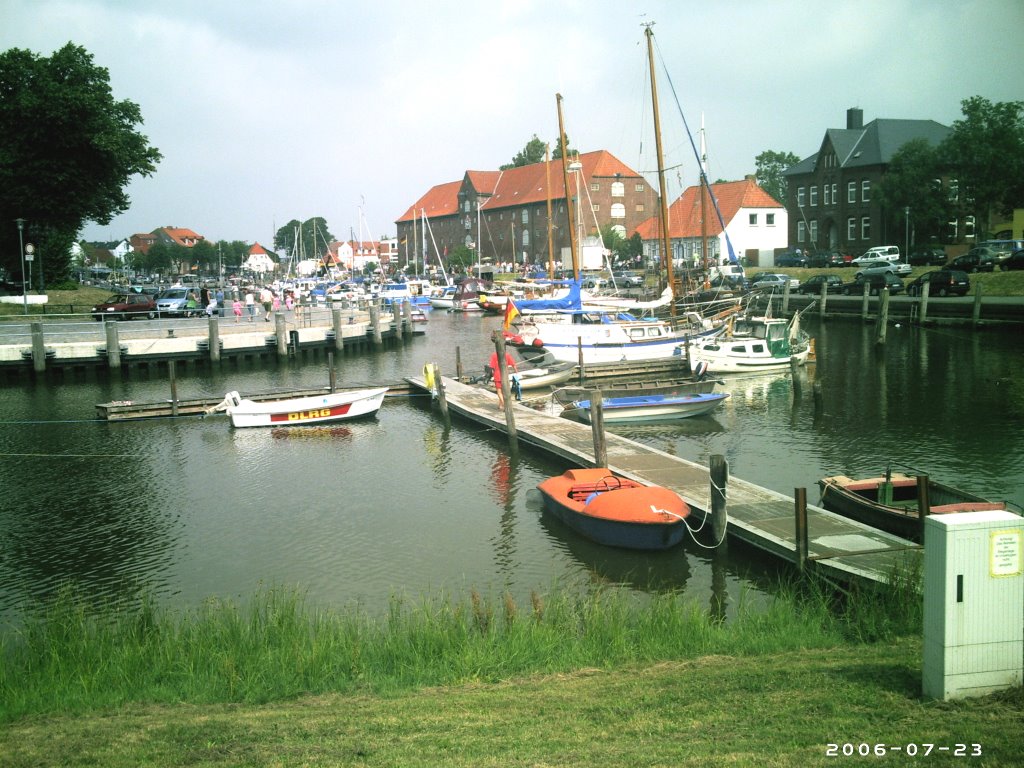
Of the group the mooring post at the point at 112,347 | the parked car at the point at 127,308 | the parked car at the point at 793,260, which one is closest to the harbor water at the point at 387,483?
the mooring post at the point at 112,347

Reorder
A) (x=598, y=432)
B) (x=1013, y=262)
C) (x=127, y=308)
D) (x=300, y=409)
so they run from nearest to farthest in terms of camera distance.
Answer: (x=598, y=432) < (x=300, y=409) < (x=1013, y=262) < (x=127, y=308)

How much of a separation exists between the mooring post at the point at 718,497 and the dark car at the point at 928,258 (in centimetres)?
6061

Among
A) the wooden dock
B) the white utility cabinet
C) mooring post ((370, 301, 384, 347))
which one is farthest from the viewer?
mooring post ((370, 301, 384, 347))

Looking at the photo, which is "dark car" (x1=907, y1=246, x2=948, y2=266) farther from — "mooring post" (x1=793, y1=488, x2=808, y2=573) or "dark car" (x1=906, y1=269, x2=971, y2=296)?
"mooring post" (x1=793, y1=488, x2=808, y2=573)

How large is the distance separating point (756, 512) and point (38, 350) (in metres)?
37.3

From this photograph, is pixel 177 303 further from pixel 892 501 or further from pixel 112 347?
pixel 892 501

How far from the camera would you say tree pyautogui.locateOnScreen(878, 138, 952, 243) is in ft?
239

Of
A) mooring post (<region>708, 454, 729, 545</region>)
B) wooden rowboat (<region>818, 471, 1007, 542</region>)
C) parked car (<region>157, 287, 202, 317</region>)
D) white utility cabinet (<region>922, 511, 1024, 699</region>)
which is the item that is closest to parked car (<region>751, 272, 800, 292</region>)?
parked car (<region>157, 287, 202, 317</region>)

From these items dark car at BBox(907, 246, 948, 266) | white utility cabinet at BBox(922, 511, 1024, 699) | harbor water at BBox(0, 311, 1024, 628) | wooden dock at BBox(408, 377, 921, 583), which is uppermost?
dark car at BBox(907, 246, 948, 266)

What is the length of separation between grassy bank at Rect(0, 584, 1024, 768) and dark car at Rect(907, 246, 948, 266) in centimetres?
6404

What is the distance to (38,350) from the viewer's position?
141ft

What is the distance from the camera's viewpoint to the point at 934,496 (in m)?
17.6

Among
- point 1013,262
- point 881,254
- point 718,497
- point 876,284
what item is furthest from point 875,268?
point 718,497

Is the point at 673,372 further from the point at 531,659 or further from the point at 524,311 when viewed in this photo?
the point at 531,659
